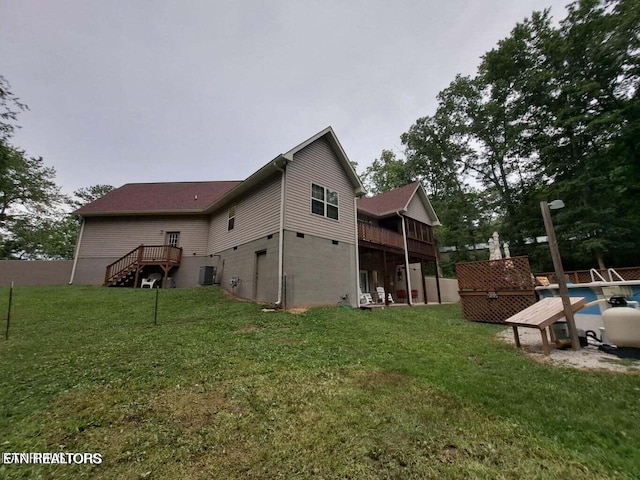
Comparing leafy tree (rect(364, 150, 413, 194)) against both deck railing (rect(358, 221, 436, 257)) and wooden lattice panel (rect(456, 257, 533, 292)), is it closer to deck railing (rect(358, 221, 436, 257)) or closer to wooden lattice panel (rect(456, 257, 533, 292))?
deck railing (rect(358, 221, 436, 257))

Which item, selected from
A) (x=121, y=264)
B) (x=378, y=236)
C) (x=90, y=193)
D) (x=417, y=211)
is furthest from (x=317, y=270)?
(x=90, y=193)

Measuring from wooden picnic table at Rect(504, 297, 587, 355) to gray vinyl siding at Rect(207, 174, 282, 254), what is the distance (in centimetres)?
747

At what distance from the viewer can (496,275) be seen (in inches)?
367

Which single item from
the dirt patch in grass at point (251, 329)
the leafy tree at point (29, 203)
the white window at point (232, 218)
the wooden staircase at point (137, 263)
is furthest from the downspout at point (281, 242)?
the leafy tree at point (29, 203)

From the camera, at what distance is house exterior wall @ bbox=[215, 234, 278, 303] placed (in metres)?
9.68

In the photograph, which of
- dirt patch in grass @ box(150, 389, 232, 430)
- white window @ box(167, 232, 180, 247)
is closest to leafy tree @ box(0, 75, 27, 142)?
white window @ box(167, 232, 180, 247)

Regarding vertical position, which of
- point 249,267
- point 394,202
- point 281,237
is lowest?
point 249,267

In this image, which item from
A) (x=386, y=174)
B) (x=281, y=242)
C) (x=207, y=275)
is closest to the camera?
(x=281, y=242)

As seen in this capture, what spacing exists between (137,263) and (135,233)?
241 cm

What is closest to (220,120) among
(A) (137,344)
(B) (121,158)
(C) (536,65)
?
(B) (121,158)

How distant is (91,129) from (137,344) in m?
15.0

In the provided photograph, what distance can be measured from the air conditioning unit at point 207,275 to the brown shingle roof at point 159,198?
3721mm

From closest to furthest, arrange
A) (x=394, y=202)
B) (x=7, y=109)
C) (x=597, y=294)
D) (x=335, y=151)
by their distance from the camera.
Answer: (x=597, y=294) < (x=7, y=109) < (x=335, y=151) < (x=394, y=202)

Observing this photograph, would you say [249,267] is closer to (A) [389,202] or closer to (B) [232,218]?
(B) [232,218]
